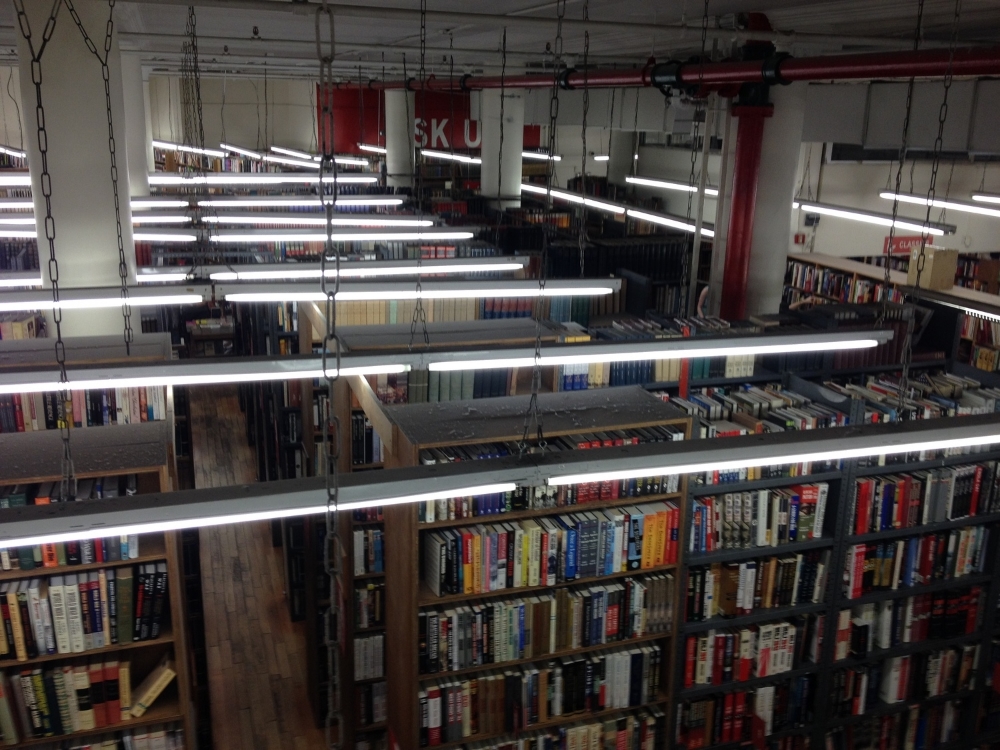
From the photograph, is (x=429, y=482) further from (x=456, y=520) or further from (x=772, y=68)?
(x=772, y=68)

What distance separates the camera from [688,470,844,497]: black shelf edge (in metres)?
4.91

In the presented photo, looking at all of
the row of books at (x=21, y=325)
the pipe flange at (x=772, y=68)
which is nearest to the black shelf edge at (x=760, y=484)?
the pipe flange at (x=772, y=68)

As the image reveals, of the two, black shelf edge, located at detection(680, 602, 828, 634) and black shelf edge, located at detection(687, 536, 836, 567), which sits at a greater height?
black shelf edge, located at detection(687, 536, 836, 567)

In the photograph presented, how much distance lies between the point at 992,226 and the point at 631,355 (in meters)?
13.1

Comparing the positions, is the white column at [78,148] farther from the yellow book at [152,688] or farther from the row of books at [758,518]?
the row of books at [758,518]

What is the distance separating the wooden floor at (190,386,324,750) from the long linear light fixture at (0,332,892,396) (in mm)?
3378

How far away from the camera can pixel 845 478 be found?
5.11 meters

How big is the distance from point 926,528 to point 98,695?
4679 millimetres

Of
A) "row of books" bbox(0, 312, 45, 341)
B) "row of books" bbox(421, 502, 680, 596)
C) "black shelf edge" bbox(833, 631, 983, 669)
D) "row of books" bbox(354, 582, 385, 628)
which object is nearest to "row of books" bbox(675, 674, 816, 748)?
"black shelf edge" bbox(833, 631, 983, 669)

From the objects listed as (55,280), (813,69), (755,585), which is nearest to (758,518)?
(755,585)

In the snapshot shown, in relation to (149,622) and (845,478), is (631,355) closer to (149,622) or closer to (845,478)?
(845,478)

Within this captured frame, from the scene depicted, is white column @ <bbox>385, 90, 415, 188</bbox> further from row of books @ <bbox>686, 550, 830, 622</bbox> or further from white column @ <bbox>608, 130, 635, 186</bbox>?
row of books @ <bbox>686, 550, 830, 622</bbox>

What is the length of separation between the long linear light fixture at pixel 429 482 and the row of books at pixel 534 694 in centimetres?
214

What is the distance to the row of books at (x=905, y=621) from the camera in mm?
5445
